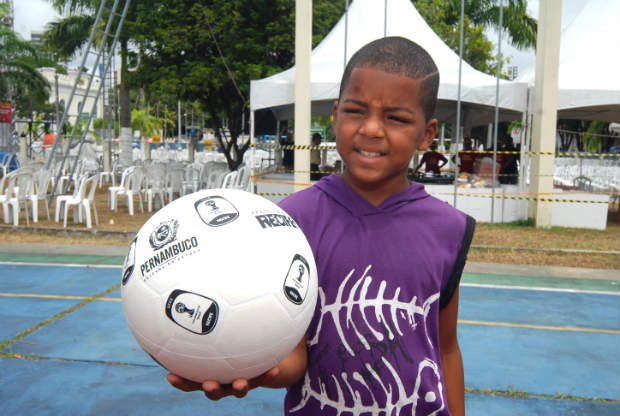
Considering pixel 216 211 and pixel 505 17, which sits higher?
pixel 505 17

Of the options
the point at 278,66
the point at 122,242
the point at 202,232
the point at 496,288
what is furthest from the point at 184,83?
the point at 202,232

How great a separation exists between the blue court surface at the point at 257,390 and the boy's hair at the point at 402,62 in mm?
2586

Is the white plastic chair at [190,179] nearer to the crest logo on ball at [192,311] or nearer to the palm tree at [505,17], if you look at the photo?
the crest logo on ball at [192,311]

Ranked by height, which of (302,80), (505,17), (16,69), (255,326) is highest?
(505,17)

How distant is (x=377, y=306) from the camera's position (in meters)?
1.43

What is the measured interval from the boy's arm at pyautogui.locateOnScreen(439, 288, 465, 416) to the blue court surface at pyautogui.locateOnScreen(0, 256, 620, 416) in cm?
208

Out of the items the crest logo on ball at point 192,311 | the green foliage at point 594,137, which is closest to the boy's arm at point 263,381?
the crest logo on ball at point 192,311

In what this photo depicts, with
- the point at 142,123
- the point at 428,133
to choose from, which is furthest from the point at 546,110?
the point at 142,123

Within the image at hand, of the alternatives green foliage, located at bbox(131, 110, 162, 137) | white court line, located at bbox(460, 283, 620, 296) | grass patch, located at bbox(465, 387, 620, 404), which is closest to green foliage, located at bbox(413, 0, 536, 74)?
white court line, located at bbox(460, 283, 620, 296)

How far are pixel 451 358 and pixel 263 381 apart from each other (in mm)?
605

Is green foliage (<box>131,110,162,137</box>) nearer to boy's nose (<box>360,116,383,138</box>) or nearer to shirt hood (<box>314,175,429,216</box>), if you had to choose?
shirt hood (<box>314,175,429,216</box>)

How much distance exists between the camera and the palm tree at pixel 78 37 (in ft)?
65.6

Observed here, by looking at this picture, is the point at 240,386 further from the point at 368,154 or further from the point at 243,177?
the point at 243,177

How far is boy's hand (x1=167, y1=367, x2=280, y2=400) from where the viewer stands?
134cm
